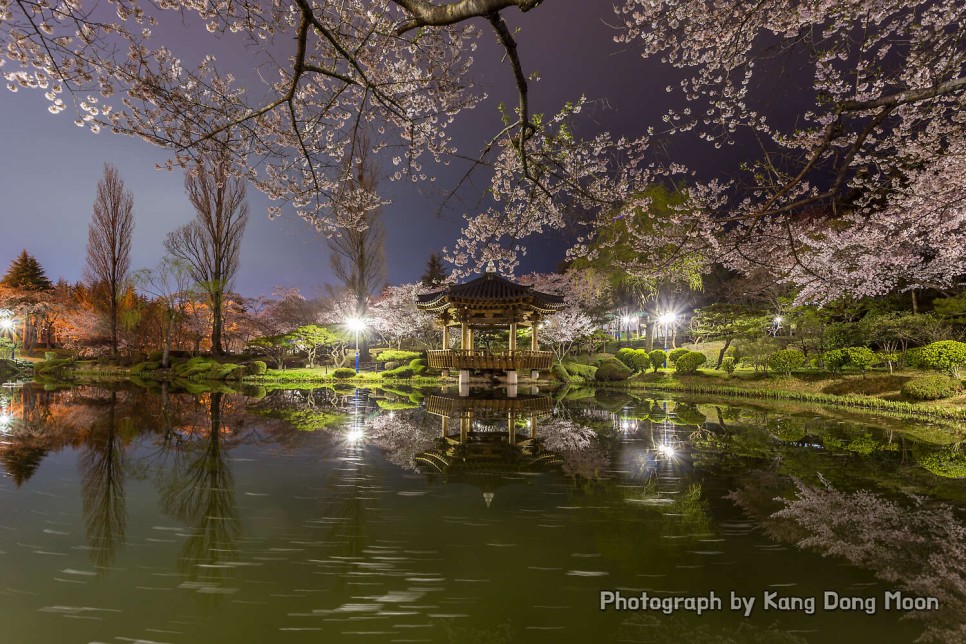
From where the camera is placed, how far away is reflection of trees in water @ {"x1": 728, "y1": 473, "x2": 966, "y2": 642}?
8.75 feet

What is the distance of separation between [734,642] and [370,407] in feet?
33.6

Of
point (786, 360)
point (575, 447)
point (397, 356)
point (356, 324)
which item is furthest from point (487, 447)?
point (397, 356)

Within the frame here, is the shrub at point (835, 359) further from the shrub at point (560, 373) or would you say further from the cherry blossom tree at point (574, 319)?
the cherry blossom tree at point (574, 319)

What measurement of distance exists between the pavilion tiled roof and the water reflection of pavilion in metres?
5.02

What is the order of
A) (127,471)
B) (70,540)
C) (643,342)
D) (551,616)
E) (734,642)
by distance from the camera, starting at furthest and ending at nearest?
(643,342)
(127,471)
(70,540)
(551,616)
(734,642)

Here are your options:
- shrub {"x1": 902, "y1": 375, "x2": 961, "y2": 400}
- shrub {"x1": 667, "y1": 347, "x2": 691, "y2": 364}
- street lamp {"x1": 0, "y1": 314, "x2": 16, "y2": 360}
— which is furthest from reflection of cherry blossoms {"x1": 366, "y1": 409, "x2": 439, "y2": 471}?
street lamp {"x1": 0, "y1": 314, "x2": 16, "y2": 360}

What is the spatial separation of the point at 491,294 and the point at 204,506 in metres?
12.2

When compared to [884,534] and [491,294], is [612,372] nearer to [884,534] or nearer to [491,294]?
[491,294]

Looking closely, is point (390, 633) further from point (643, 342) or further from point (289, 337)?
point (643, 342)

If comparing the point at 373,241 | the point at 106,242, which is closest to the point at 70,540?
the point at 373,241

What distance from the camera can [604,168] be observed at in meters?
6.62

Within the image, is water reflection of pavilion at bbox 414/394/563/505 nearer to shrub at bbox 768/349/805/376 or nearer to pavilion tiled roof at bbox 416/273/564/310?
pavilion tiled roof at bbox 416/273/564/310

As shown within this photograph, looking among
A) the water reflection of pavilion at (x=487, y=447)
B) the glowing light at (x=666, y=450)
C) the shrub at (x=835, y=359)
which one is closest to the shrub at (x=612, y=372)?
the shrub at (x=835, y=359)

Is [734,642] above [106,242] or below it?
below
